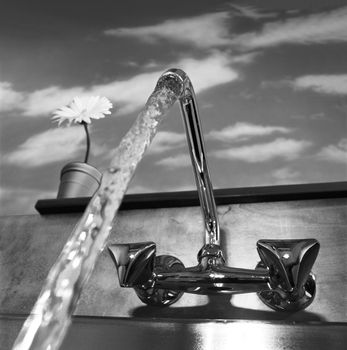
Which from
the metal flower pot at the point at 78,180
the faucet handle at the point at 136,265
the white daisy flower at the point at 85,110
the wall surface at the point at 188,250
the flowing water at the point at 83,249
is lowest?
the flowing water at the point at 83,249

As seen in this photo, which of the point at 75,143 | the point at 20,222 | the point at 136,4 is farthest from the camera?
the point at 136,4

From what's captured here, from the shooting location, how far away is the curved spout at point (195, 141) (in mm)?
467

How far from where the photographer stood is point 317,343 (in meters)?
0.49

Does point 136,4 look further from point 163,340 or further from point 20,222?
point 163,340

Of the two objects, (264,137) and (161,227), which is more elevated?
(264,137)

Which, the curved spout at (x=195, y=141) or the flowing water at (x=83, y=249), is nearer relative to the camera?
the flowing water at (x=83, y=249)

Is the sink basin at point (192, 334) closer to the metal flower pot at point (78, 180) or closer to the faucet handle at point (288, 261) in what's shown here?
the faucet handle at point (288, 261)

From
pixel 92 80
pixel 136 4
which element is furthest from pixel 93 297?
pixel 136 4

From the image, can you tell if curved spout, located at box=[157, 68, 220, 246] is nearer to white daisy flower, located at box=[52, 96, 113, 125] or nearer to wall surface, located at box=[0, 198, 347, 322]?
wall surface, located at box=[0, 198, 347, 322]

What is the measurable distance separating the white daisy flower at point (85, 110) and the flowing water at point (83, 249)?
544 millimetres

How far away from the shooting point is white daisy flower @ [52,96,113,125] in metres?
0.95

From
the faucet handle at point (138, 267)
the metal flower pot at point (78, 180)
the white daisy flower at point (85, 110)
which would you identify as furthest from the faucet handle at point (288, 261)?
the white daisy flower at point (85, 110)

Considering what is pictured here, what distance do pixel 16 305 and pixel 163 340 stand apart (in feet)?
0.85


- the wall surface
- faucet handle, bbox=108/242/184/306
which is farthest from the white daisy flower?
faucet handle, bbox=108/242/184/306
